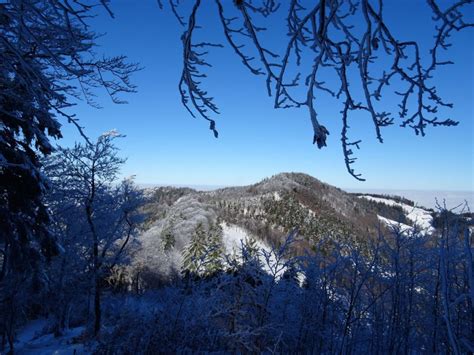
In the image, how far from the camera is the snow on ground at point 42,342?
10.6m

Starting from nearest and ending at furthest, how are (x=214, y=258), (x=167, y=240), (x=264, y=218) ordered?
(x=214, y=258) < (x=167, y=240) < (x=264, y=218)

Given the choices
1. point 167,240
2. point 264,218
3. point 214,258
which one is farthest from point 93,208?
point 264,218

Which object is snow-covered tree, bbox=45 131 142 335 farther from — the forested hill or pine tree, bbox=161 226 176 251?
pine tree, bbox=161 226 176 251

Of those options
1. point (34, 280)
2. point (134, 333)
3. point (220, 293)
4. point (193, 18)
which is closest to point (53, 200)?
point (34, 280)

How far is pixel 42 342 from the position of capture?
14844mm

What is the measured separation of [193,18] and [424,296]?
45.1 ft

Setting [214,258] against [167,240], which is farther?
[167,240]

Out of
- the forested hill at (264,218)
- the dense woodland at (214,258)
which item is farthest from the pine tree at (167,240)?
the dense woodland at (214,258)

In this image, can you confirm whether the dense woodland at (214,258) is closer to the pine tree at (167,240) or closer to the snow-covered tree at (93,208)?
the snow-covered tree at (93,208)

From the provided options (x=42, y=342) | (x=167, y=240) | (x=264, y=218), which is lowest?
(x=42, y=342)

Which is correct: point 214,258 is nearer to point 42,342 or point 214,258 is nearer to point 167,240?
point 42,342

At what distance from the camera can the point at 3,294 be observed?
37.9 ft

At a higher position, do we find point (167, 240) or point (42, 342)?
point (167, 240)

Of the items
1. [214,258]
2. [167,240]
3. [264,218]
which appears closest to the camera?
[214,258]
